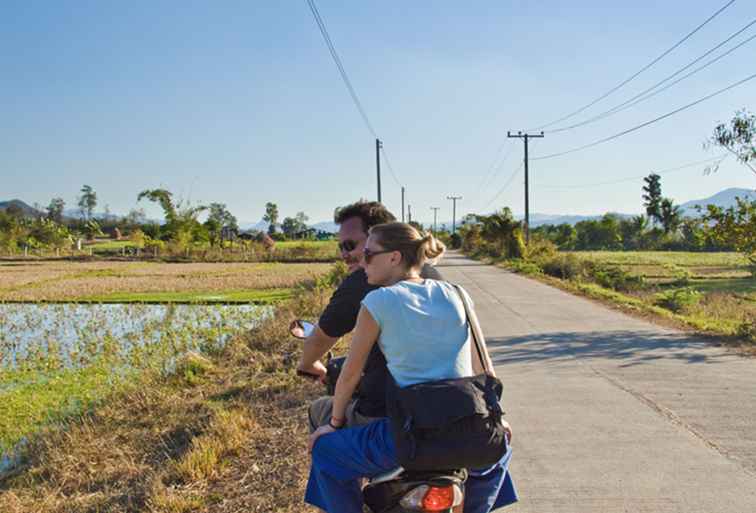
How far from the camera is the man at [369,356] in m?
2.66

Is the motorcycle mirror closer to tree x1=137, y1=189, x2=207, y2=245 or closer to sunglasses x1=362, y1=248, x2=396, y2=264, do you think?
sunglasses x1=362, y1=248, x2=396, y2=264

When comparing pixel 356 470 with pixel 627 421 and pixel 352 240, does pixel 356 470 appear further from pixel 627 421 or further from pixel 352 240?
pixel 627 421

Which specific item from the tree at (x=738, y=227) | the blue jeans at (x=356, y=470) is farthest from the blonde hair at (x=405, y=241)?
the tree at (x=738, y=227)

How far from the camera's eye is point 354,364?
2.54m

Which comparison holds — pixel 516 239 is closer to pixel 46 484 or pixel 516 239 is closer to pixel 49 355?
pixel 49 355

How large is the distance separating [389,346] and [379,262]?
0.37m

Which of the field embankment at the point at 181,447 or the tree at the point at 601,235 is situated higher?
the tree at the point at 601,235

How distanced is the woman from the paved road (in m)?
1.85

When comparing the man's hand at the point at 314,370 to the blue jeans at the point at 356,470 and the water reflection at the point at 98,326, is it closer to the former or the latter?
the blue jeans at the point at 356,470

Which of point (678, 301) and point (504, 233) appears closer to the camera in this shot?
point (678, 301)

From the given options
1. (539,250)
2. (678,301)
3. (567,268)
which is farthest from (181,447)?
(539,250)

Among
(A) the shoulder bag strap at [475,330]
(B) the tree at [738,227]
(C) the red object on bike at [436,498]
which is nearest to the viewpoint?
(C) the red object on bike at [436,498]

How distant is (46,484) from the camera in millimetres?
5355

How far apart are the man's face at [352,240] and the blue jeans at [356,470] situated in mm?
1195
